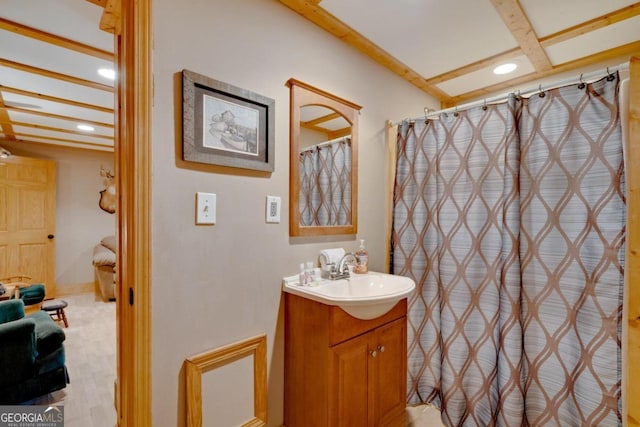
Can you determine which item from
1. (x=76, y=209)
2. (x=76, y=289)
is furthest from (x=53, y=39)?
(x=76, y=289)

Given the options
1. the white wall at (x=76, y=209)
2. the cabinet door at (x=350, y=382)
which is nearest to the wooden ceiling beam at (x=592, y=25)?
the cabinet door at (x=350, y=382)

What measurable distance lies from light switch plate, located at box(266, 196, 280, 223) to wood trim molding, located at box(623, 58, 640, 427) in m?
1.57

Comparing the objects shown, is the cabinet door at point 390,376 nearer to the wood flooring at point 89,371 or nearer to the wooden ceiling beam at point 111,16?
the wood flooring at point 89,371

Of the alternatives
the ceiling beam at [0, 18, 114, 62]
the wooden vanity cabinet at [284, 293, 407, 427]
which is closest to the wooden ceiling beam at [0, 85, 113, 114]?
the ceiling beam at [0, 18, 114, 62]

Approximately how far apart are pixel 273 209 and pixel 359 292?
709mm

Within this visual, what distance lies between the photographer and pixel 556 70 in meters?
2.25

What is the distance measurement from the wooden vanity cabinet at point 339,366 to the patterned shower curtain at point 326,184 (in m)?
0.52

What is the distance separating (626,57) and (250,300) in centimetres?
294

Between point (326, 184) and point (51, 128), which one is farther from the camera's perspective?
point (51, 128)

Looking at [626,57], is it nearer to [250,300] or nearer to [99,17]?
[250,300]

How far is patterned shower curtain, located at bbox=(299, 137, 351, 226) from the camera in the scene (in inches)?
67.2

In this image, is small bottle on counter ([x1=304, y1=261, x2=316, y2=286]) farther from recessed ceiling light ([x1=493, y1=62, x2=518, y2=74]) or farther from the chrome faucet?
recessed ceiling light ([x1=493, y1=62, x2=518, y2=74])

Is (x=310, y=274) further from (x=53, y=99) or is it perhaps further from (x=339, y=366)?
(x=53, y=99)

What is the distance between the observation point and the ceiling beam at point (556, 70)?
6.47 ft
